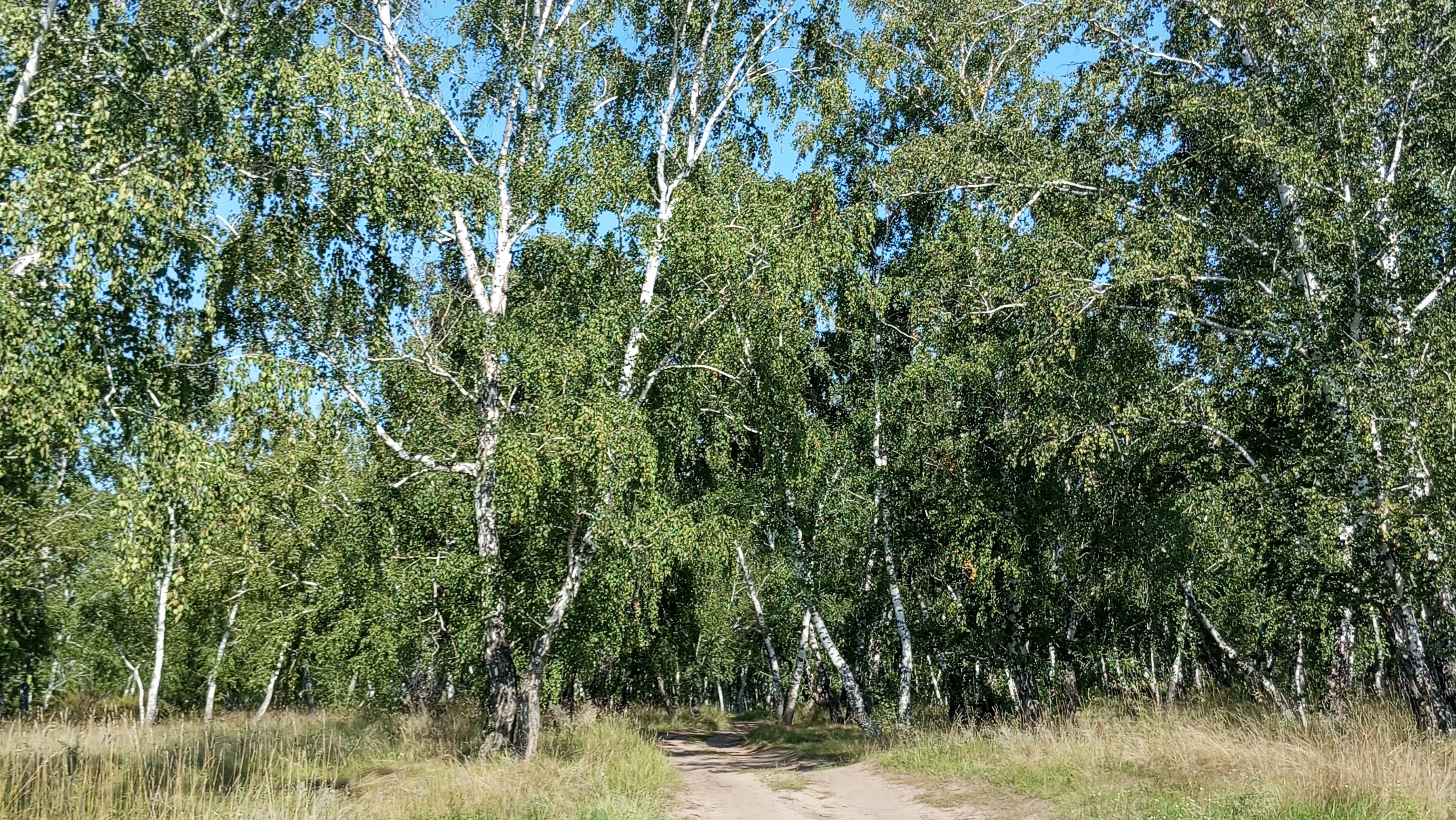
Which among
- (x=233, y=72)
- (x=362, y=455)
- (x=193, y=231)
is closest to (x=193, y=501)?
(x=193, y=231)

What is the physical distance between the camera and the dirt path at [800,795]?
9.80 metres

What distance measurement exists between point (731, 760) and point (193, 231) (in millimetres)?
13348

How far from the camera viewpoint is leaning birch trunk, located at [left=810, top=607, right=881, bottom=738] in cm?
1595

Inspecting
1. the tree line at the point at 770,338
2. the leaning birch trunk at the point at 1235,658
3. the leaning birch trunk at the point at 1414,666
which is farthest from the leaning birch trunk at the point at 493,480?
the leaning birch trunk at the point at 1414,666

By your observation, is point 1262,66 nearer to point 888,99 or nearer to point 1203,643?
point 888,99

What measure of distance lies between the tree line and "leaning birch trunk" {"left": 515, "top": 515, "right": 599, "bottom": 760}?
7cm

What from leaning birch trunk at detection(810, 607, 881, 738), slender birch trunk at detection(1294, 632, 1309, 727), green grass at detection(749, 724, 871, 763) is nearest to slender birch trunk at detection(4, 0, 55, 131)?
leaning birch trunk at detection(810, 607, 881, 738)

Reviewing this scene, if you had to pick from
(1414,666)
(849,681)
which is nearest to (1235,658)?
(1414,666)

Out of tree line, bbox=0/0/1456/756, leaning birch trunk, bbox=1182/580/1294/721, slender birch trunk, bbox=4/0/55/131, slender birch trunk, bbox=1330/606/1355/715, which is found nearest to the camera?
slender birch trunk, bbox=4/0/55/131

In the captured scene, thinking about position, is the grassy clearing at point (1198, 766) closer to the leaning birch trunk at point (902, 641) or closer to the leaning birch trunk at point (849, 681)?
the leaning birch trunk at point (902, 641)

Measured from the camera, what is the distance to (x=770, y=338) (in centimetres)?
1316

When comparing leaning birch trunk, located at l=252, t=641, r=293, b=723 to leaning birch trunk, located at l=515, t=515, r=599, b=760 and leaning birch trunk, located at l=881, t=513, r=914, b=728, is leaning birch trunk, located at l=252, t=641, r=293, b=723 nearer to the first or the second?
leaning birch trunk, located at l=515, t=515, r=599, b=760

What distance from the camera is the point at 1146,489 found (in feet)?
46.9

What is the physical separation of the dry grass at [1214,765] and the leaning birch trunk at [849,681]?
2.51 metres
